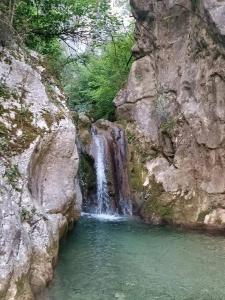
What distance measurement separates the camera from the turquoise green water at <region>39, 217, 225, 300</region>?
645 cm

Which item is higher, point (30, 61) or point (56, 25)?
point (56, 25)

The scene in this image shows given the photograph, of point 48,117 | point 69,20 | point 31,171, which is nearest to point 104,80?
point 69,20

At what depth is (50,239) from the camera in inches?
Result: 263

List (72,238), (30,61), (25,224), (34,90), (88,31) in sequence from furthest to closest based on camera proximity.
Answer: (88,31)
(72,238)
(30,61)
(34,90)
(25,224)

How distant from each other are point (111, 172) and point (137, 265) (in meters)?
6.06

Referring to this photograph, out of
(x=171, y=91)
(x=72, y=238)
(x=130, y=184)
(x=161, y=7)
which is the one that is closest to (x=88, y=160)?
(x=130, y=184)

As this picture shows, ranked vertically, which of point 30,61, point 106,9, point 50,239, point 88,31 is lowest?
point 50,239

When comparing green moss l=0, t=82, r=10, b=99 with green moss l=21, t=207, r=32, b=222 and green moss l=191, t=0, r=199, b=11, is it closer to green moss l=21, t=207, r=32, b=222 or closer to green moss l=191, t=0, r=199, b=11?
green moss l=21, t=207, r=32, b=222

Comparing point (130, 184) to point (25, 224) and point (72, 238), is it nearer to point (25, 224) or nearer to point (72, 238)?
point (72, 238)

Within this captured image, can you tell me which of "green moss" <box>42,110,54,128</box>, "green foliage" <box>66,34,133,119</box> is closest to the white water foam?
"green moss" <box>42,110,54,128</box>

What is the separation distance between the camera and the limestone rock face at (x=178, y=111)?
11.5 meters

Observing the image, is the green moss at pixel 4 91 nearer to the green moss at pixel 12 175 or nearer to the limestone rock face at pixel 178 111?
the green moss at pixel 12 175

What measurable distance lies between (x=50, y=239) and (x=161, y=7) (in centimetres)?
943

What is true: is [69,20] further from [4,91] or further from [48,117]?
[4,91]
